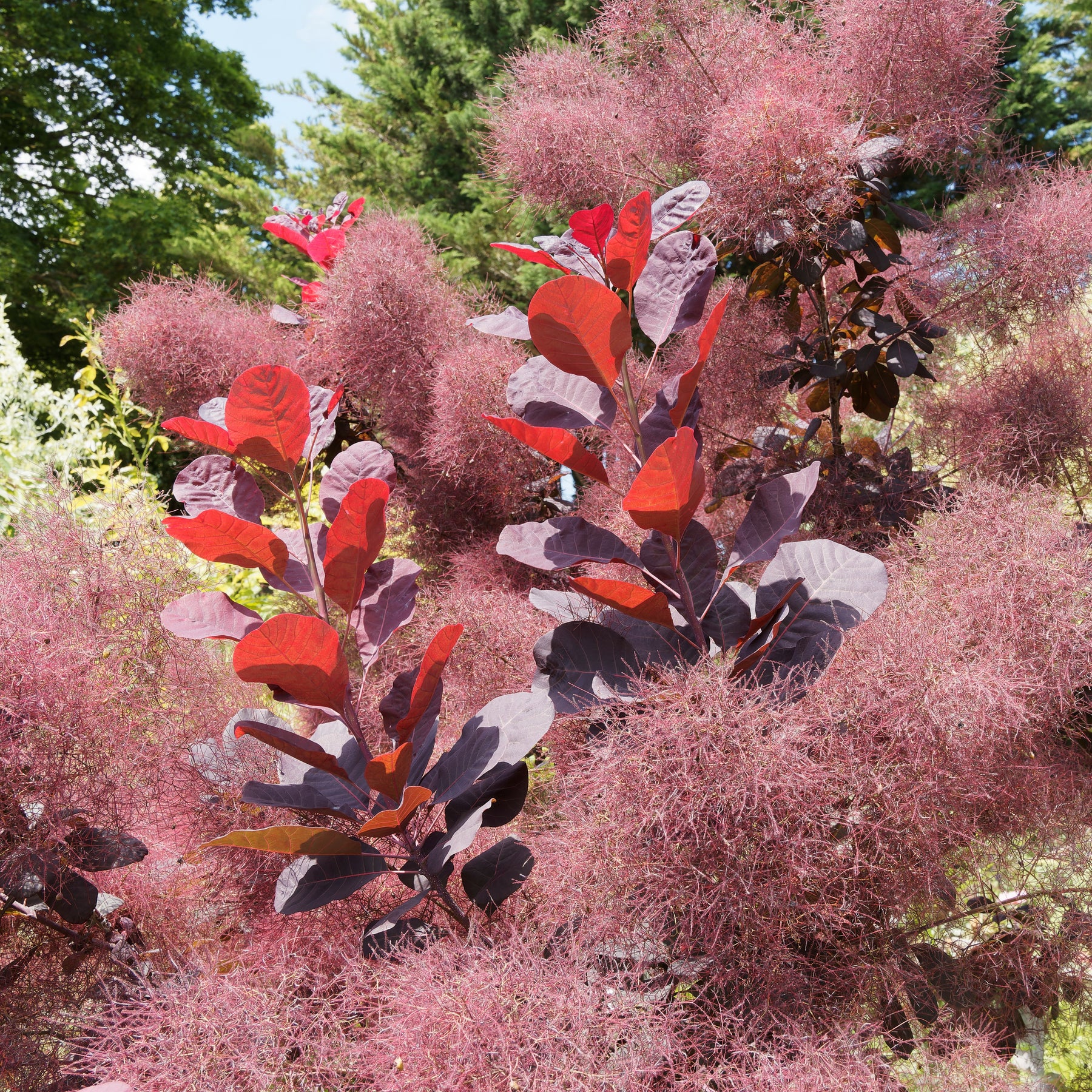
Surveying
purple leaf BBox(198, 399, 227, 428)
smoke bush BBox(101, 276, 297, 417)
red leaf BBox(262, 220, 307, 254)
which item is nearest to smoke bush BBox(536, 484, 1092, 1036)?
purple leaf BBox(198, 399, 227, 428)

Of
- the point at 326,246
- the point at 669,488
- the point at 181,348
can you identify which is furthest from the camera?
the point at 326,246

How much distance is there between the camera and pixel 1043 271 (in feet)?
3.68

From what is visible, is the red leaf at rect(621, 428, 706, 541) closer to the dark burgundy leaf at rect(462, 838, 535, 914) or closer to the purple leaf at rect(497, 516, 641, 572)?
the purple leaf at rect(497, 516, 641, 572)

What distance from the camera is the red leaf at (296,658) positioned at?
0.68 m

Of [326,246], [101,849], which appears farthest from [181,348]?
[101,849]

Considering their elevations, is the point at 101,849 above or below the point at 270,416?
below

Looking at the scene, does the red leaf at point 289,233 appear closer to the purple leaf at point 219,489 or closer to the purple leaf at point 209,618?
the purple leaf at point 219,489

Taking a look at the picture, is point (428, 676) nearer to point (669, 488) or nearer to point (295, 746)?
point (295, 746)

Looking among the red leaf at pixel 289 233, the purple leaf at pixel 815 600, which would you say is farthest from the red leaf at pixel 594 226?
the red leaf at pixel 289 233

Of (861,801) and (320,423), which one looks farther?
(320,423)

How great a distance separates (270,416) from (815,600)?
22.2 inches

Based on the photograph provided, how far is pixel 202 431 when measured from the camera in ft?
2.76

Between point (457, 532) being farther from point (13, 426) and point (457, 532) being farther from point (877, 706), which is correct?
point (13, 426)

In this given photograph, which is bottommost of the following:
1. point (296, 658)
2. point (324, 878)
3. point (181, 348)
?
point (324, 878)
